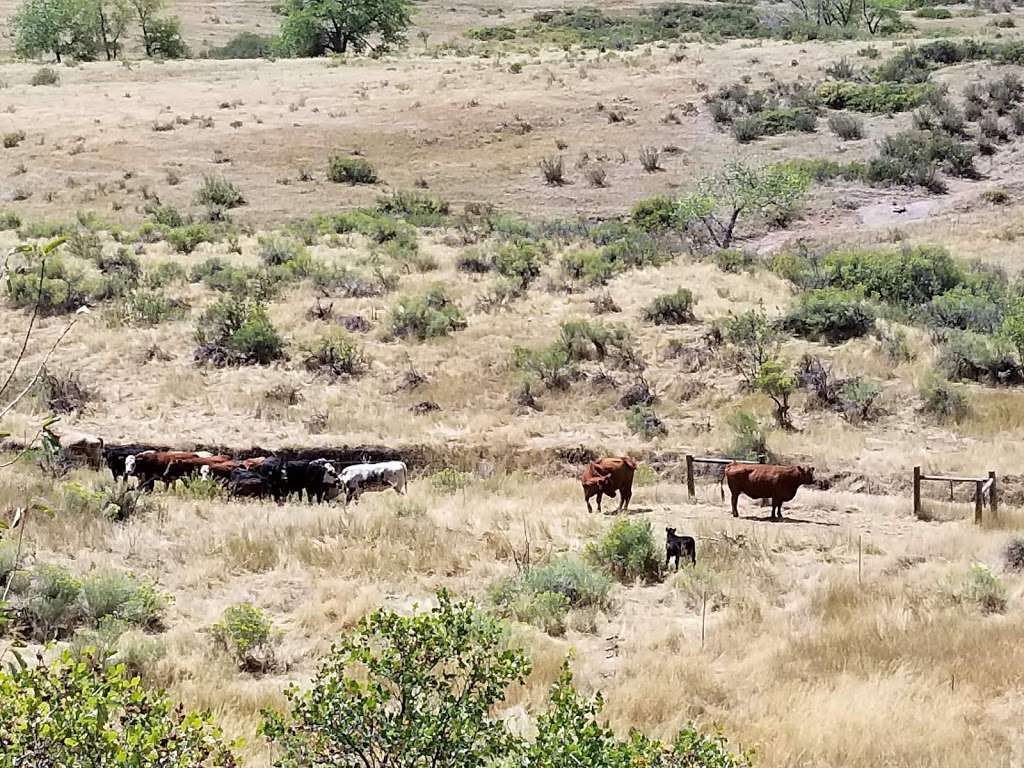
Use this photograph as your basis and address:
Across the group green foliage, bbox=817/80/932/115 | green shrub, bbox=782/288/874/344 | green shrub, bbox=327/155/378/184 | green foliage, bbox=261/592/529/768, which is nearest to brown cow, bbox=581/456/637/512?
green foliage, bbox=261/592/529/768

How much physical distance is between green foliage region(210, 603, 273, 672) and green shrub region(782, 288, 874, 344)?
15684mm

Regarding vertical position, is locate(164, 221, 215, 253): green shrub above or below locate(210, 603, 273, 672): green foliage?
above

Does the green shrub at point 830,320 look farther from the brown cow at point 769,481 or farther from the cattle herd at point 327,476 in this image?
the brown cow at point 769,481

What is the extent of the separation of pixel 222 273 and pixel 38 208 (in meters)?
11.7

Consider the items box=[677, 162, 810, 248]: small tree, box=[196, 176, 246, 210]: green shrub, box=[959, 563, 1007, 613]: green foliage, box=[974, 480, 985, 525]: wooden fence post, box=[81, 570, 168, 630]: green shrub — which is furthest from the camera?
box=[196, 176, 246, 210]: green shrub

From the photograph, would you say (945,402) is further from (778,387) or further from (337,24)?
(337,24)

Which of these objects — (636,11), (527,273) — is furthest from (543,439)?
(636,11)

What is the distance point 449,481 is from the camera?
15836 millimetres

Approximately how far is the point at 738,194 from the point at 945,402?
44.7 feet

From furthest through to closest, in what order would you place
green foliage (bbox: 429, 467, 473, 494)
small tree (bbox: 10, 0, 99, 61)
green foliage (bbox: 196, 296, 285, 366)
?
1. small tree (bbox: 10, 0, 99, 61)
2. green foliage (bbox: 196, 296, 285, 366)
3. green foliage (bbox: 429, 467, 473, 494)

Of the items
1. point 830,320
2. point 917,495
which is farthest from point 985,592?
point 830,320

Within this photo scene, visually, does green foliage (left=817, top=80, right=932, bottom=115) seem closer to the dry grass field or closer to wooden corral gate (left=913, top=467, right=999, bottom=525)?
the dry grass field

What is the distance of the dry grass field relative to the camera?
323 inches

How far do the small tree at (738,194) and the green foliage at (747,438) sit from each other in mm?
13579
